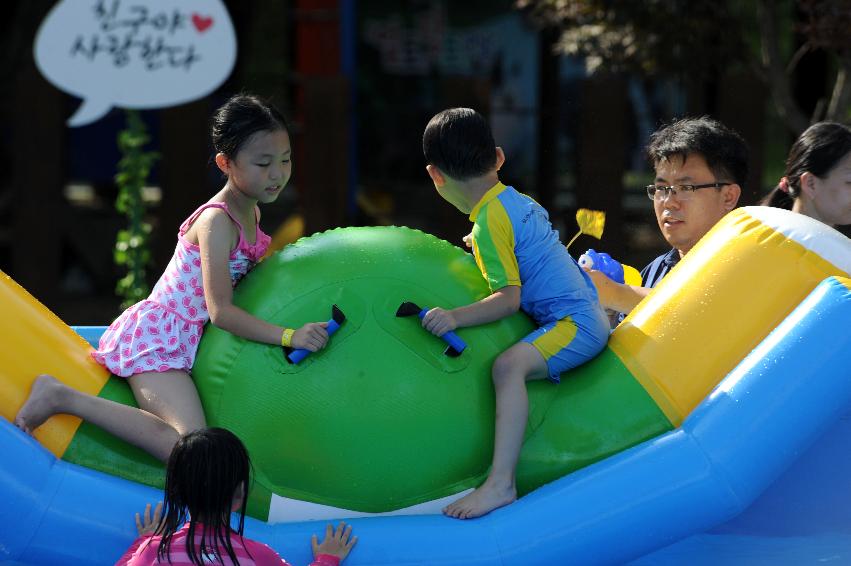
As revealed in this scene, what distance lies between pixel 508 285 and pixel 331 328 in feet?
1.59

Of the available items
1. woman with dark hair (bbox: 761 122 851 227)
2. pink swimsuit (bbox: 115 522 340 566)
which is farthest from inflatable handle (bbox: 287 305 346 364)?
woman with dark hair (bbox: 761 122 851 227)

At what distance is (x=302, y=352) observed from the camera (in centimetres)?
299

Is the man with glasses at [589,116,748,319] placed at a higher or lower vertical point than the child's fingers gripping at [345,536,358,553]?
higher

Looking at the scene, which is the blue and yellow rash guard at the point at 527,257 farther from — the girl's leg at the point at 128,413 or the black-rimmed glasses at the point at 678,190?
the girl's leg at the point at 128,413

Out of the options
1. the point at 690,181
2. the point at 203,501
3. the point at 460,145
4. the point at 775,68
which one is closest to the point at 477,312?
the point at 460,145

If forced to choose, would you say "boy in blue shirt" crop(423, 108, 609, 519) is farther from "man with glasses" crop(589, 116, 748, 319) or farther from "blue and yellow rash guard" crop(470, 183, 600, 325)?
"man with glasses" crop(589, 116, 748, 319)

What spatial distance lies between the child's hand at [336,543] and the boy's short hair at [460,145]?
3.20 ft

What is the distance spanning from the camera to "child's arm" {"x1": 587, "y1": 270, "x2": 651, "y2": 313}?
3.63 metres

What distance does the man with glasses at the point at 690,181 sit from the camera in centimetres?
365

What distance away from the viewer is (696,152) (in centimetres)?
365

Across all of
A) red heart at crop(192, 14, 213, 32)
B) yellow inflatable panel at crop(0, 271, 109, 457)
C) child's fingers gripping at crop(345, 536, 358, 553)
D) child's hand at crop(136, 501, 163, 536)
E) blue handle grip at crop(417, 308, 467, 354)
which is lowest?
child's fingers gripping at crop(345, 536, 358, 553)

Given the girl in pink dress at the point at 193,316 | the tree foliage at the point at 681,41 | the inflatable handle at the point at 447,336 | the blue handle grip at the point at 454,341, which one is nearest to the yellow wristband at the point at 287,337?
the girl in pink dress at the point at 193,316

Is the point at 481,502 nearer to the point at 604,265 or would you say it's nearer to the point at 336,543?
the point at 336,543

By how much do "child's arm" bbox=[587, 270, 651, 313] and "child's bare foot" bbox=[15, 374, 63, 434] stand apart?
1638 millimetres
